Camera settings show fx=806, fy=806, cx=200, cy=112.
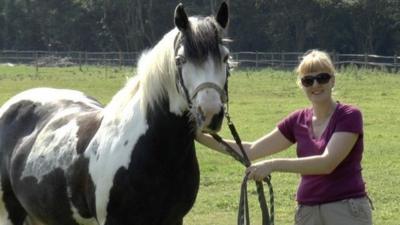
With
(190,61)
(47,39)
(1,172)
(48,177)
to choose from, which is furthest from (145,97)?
(47,39)

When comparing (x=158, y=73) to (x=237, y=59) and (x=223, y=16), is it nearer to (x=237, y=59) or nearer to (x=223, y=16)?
(x=223, y=16)

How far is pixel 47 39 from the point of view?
67562 millimetres

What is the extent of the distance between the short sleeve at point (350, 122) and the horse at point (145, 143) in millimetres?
690

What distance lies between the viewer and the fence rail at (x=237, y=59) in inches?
1578

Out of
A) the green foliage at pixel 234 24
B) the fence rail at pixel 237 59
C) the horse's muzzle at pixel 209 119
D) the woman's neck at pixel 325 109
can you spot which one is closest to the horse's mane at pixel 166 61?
the horse's muzzle at pixel 209 119

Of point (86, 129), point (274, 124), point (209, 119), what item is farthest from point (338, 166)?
point (274, 124)

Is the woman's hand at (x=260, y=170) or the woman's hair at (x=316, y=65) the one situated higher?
the woman's hair at (x=316, y=65)

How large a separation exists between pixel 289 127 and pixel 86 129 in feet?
4.27

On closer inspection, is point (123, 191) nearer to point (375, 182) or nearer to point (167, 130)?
point (167, 130)

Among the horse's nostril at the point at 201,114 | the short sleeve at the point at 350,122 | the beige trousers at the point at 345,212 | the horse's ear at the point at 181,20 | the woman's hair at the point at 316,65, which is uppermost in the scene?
the horse's ear at the point at 181,20

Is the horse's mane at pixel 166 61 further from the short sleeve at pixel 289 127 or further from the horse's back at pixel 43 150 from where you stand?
the short sleeve at pixel 289 127

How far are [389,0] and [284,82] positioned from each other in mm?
24861

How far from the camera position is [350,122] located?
4402 millimetres

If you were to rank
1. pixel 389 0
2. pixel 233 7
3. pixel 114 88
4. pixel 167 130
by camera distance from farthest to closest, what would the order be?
1. pixel 233 7
2. pixel 389 0
3. pixel 114 88
4. pixel 167 130
